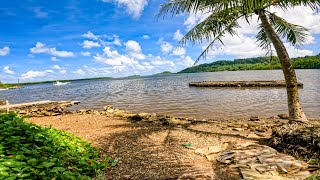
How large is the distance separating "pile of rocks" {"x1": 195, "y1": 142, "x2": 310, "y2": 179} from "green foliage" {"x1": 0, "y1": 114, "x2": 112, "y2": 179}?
10.00 ft

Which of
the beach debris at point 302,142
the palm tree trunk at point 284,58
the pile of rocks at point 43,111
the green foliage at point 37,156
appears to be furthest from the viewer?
the pile of rocks at point 43,111

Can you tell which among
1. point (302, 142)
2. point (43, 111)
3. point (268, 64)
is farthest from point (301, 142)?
point (43, 111)

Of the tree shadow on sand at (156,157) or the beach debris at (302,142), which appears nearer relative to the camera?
the tree shadow on sand at (156,157)

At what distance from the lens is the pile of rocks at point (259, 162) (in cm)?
510

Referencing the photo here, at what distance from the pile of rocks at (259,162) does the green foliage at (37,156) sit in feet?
10.00

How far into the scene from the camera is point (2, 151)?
A: 4.18 m

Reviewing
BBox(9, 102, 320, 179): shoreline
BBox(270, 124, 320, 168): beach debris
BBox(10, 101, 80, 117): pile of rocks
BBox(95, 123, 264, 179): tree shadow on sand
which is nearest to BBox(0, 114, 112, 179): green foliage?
BBox(95, 123, 264, 179): tree shadow on sand

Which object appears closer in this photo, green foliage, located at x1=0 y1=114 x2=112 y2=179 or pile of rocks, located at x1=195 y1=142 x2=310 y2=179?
green foliage, located at x1=0 y1=114 x2=112 y2=179

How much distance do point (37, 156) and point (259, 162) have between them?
190 inches

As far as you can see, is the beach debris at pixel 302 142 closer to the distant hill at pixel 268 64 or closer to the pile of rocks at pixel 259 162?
the pile of rocks at pixel 259 162

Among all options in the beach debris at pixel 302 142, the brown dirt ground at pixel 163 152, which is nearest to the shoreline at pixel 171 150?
the brown dirt ground at pixel 163 152

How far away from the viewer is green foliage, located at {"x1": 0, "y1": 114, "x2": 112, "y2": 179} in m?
3.86

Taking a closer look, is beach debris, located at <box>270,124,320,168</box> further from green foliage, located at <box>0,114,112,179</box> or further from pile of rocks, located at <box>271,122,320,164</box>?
green foliage, located at <box>0,114,112,179</box>

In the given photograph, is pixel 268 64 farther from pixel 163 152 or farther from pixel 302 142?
pixel 163 152
